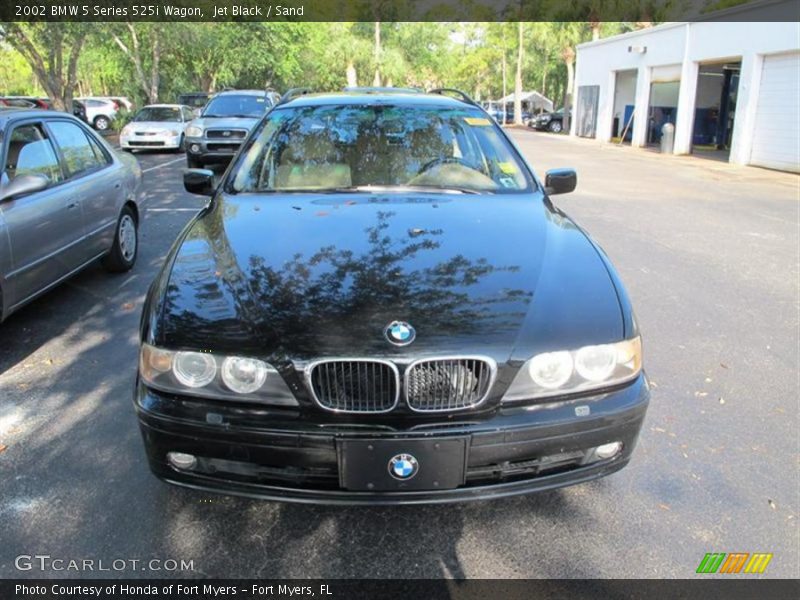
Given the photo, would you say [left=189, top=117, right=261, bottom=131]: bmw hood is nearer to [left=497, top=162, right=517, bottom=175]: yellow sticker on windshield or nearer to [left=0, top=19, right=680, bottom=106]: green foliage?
[left=0, top=19, right=680, bottom=106]: green foliage

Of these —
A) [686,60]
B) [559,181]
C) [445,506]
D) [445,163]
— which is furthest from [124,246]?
[686,60]

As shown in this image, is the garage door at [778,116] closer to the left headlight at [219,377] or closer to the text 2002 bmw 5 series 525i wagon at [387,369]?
the text 2002 bmw 5 series 525i wagon at [387,369]

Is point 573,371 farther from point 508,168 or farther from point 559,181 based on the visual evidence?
point 559,181

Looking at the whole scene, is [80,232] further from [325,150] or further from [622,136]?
[622,136]

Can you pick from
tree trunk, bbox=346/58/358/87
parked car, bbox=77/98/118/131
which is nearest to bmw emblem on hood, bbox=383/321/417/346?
parked car, bbox=77/98/118/131

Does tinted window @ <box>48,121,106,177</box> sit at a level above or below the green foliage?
below

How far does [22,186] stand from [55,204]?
1.83 feet

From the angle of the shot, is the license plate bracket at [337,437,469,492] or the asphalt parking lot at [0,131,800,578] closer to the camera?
the license plate bracket at [337,437,469,492]

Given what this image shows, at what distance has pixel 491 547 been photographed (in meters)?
2.55

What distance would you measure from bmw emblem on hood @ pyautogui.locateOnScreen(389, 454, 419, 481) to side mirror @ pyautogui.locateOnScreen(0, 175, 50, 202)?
11.3ft

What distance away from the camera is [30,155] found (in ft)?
15.9

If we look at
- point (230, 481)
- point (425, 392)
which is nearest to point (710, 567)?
point (425, 392)

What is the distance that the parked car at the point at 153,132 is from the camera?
710 inches

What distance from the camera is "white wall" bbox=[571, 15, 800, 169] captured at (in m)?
19.0
